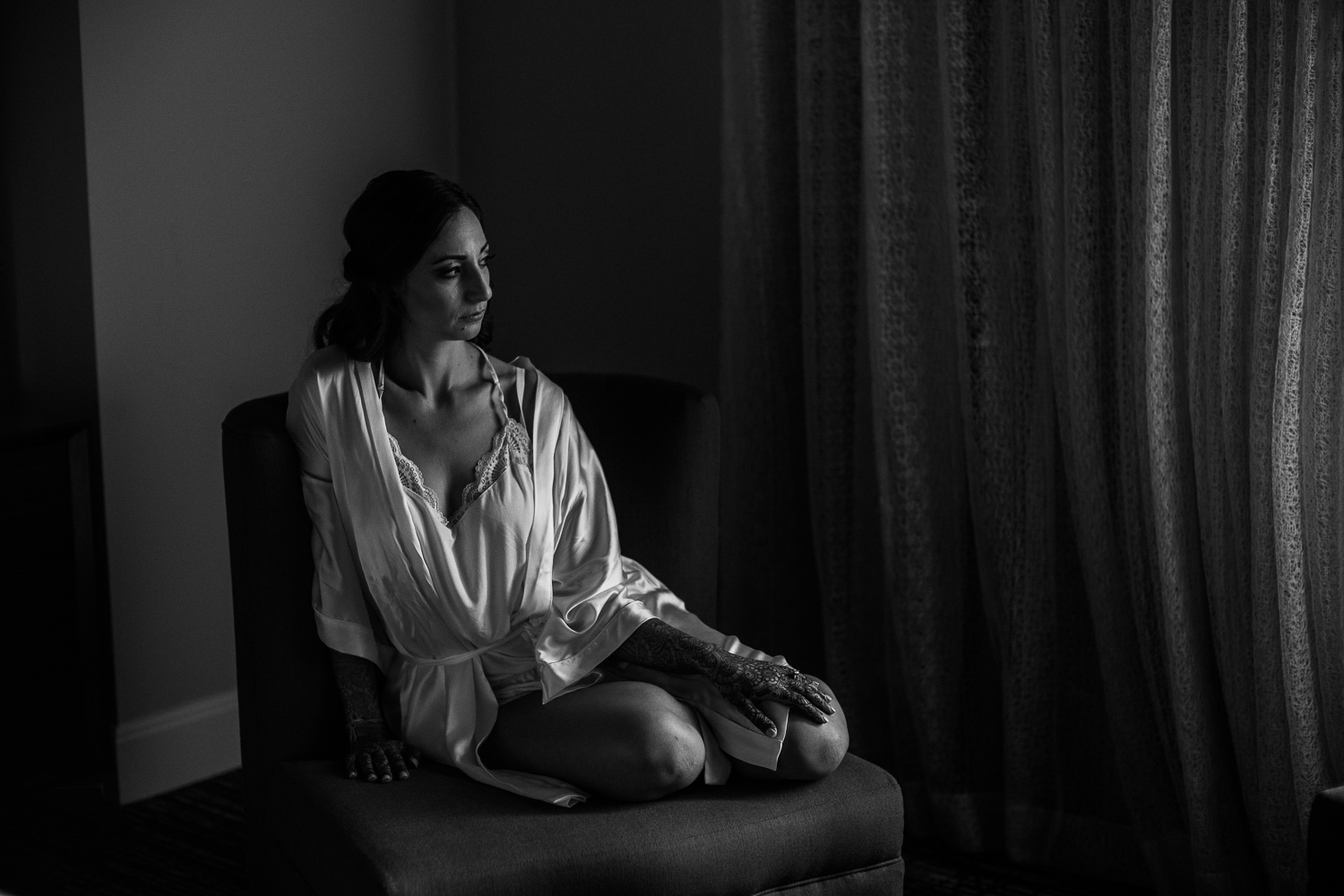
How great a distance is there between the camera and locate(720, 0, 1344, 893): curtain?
2080 millimetres

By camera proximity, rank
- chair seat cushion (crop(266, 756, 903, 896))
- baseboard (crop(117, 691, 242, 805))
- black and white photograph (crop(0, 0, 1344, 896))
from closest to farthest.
Answer: chair seat cushion (crop(266, 756, 903, 896)) → black and white photograph (crop(0, 0, 1344, 896)) → baseboard (crop(117, 691, 242, 805))

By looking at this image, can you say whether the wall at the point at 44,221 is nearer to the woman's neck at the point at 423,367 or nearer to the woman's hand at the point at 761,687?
the woman's neck at the point at 423,367

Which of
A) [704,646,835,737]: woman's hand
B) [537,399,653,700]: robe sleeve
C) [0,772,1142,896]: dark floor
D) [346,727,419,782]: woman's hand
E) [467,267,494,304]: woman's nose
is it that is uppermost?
[467,267,494,304]: woman's nose

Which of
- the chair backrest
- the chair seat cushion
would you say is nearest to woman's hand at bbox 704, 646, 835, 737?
the chair seat cushion

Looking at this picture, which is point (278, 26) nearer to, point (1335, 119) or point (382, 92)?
point (382, 92)

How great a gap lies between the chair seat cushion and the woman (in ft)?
0.14

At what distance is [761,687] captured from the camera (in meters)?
1.84

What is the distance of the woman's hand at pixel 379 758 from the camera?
6.07 ft

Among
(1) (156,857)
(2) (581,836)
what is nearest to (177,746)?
(1) (156,857)

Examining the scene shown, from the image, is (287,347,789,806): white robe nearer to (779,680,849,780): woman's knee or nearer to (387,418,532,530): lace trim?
(387,418,532,530): lace trim

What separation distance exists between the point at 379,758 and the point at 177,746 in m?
1.17

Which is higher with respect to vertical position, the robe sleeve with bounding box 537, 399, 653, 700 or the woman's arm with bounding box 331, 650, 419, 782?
the robe sleeve with bounding box 537, 399, 653, 700

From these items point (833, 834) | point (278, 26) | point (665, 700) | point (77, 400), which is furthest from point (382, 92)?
point (833, 834)

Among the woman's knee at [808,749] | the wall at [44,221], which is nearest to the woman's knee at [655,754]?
the woman's knee at [808,749]
